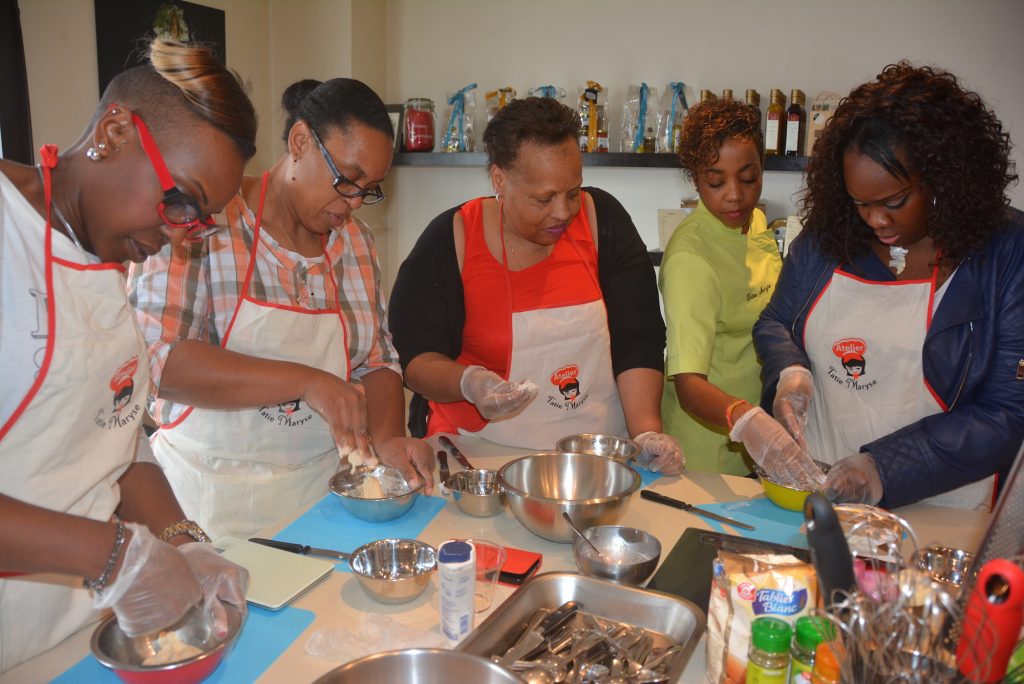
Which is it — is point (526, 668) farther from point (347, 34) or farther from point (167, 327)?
point (347, 34)

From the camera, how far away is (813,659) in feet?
2.77

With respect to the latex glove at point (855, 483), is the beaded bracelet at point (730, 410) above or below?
above

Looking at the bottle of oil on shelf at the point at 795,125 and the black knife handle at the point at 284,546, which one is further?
the bottle of oil on shelf at the point at 795,125

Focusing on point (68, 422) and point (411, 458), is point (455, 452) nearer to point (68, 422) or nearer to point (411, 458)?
point (411, 458)

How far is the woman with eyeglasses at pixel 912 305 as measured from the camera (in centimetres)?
155

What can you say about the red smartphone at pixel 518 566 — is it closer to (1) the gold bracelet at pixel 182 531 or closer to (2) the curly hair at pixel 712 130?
(1) the gold bracelet at pixel 182 531

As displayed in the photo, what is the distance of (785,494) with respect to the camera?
5.16 feet

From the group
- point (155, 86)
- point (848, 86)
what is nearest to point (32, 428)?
point (155, 86)

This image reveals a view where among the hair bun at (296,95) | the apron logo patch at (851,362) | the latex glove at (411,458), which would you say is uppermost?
the hair bun at (296,95)

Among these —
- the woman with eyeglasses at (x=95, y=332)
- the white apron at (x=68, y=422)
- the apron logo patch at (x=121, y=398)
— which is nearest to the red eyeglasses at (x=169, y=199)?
the woman with eyeglasses at (x=95, y=332)

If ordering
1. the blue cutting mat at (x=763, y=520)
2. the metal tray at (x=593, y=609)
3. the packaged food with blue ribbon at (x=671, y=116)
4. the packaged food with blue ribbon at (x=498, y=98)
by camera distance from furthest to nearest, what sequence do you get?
the packaged food with blue ribbon at (x=498, y=98) < the packaged food with blue ribbon at (x=671, y=116) < the blue cutting mat at (x=763, y=520) < the metal tray at (x=593, y=609)

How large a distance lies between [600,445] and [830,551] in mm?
1011

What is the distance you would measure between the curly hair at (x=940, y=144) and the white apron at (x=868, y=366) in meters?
0.15

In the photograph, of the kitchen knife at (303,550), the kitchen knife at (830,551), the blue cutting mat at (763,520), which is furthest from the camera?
the blue cutting mat at (763,520)
